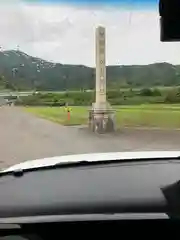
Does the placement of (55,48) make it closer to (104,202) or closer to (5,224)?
(104,202)

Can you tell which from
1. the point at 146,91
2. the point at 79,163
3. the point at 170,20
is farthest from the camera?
the point at 146,91

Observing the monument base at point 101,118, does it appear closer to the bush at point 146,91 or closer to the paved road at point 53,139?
the paved road at point 53,139

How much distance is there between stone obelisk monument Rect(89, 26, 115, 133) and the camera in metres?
1.96

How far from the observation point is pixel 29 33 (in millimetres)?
1936

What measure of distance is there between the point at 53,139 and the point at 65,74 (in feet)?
0.99

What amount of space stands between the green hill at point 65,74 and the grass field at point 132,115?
105 mm

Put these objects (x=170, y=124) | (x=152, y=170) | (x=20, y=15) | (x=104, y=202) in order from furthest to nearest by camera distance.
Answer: (x=170, y=124) → (x=20, y=15) → (x=152, y=170) → (x=104, y=202)

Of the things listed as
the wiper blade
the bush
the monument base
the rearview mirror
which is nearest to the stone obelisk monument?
the monument base

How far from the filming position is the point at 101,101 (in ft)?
6.57

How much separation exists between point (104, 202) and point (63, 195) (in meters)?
0.11

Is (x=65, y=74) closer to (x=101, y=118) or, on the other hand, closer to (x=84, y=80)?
(x=84, y=80)

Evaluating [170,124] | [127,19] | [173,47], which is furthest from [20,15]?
[170,124]

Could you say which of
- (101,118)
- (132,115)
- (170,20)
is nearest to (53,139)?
(101,118)

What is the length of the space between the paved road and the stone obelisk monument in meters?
0.05
